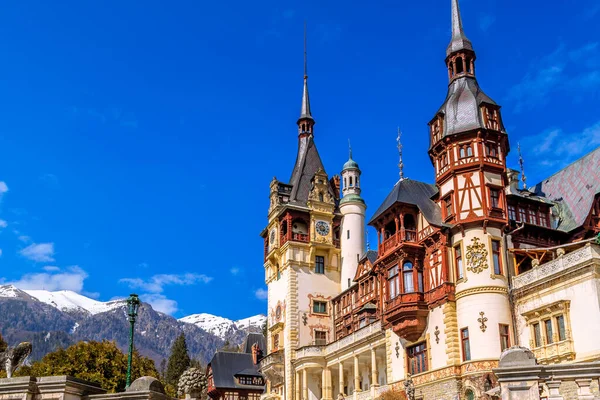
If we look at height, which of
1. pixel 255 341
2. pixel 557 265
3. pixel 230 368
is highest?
pixel 255 341

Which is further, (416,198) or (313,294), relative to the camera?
(313,294)

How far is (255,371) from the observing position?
89.5 meters

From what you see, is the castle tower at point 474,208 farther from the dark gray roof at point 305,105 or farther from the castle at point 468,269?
the dark gray roof at point 305,105

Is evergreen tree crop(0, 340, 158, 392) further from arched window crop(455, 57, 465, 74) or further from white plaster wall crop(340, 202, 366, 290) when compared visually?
arched window crop(455, 57, 465, 74)

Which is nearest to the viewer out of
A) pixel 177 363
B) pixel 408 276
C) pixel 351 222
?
pixel 408 276

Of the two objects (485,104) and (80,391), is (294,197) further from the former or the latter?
(80,391)

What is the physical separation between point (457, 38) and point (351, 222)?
86.6 ft

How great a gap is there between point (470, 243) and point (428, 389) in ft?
32.6

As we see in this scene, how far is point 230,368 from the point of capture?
88812 millimetres

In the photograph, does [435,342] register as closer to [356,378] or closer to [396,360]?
[396,360]

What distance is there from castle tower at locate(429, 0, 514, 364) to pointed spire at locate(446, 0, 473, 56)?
346 centimetres

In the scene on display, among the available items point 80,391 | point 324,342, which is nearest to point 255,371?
point 324,342

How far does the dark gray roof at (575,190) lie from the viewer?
4834 cm

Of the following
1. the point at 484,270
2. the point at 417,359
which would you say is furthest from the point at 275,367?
the point at 484,270
